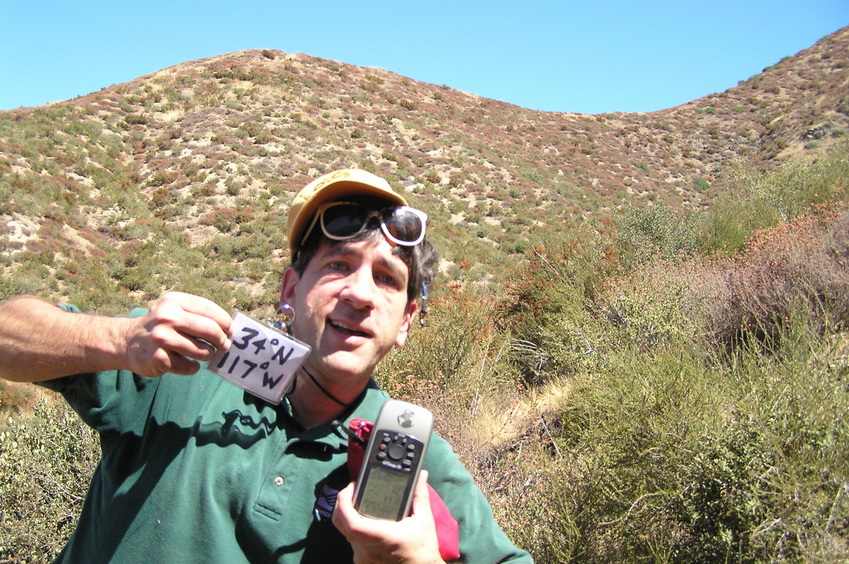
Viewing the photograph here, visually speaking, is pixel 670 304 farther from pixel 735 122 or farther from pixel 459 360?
pixel 735 122

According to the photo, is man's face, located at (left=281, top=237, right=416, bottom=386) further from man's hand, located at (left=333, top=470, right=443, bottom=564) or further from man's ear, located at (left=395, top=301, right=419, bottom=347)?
man's hand, located at (left=333, top=470, right=443, bottom=564)

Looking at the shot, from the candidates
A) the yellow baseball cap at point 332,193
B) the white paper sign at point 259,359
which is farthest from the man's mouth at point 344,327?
the yellow baseball cap at point 332,193

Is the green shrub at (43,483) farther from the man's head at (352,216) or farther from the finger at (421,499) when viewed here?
the finger at (421,499)

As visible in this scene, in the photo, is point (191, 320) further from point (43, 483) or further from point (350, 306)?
point (43, 483)

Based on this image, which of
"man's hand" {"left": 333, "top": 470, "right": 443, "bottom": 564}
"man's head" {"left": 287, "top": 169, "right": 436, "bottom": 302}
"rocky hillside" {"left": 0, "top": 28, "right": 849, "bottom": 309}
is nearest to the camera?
"man's hand" {"left": 333, "top": 470, "right": 443, "bottom": 564}

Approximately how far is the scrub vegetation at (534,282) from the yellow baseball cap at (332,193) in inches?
120

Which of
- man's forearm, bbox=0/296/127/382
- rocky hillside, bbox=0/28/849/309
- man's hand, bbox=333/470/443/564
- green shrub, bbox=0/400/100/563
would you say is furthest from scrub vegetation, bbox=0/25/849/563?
man's forearm, bbox=0/296/127/382

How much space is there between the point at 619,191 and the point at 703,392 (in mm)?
33371

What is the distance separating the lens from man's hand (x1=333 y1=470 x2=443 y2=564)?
1.20 metres

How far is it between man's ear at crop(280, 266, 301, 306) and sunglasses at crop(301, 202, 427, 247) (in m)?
0.10

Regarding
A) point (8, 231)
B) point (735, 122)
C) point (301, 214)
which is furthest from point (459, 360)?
point (735, 122)

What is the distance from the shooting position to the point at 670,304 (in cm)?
715

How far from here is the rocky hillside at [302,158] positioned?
20891 millimetres

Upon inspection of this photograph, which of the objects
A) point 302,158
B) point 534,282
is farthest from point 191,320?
point 302,158
